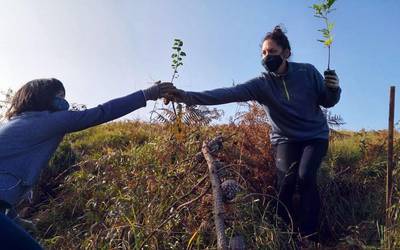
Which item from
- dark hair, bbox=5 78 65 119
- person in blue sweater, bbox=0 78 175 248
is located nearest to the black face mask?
person in blue sweater, bbox=0 78 175 248

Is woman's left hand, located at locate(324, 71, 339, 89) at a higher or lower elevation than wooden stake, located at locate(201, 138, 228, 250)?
higher

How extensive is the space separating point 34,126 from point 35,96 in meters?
0.25

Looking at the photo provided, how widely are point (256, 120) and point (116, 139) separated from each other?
2.05m

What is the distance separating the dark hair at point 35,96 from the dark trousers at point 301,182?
6.21 feet

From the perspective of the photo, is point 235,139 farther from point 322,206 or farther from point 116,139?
point 116,139

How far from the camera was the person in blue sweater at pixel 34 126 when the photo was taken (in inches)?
127

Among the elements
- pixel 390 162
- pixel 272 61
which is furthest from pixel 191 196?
pixel 390 162

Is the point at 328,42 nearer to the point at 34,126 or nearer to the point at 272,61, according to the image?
the point at 272,61

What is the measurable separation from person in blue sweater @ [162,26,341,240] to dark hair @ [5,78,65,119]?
100 cm

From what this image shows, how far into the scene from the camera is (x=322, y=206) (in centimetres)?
464

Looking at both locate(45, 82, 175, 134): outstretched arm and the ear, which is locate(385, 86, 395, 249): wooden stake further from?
locate(45, 82, 175, 134): outstretched arm

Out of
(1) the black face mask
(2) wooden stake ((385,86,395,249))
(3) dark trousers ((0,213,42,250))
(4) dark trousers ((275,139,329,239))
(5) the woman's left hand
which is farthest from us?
(1) the black face mask

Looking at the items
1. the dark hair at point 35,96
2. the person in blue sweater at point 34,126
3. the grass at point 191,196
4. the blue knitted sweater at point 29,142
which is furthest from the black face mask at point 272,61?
the dark hair at point 35,96

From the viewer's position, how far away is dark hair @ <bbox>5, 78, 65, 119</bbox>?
3422 millimetres
